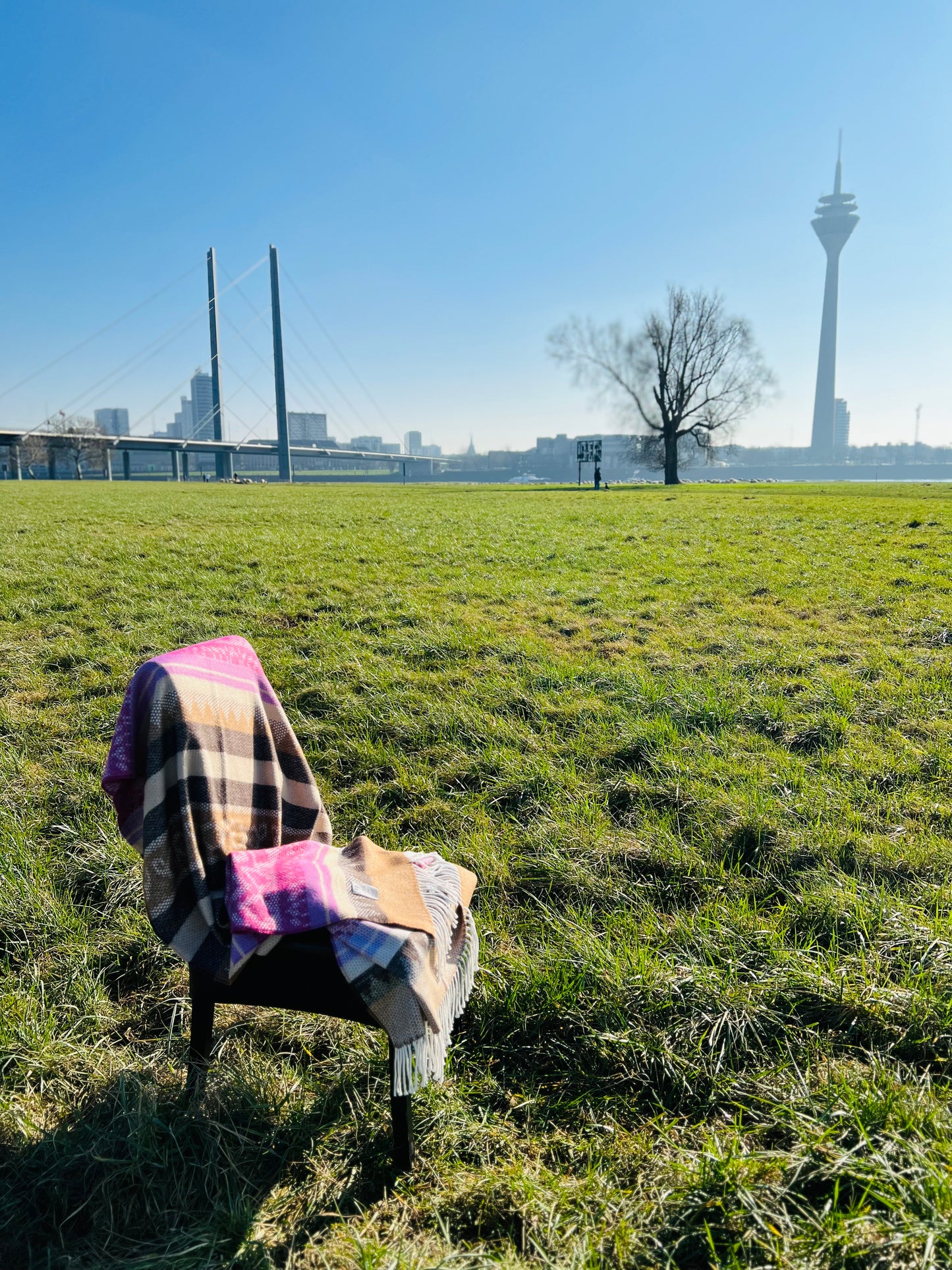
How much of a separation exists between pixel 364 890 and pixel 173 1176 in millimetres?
853

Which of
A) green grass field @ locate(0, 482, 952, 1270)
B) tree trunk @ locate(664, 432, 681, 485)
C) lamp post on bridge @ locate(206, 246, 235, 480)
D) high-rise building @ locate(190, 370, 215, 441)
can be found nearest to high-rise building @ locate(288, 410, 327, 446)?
high-rise building @ locate(190, 370, 215, 441)

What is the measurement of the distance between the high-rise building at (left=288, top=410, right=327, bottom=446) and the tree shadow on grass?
112m

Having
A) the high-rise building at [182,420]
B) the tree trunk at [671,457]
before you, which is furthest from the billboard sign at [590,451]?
the high-rise building at [182,420]

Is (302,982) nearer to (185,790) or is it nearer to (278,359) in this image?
(185,790)

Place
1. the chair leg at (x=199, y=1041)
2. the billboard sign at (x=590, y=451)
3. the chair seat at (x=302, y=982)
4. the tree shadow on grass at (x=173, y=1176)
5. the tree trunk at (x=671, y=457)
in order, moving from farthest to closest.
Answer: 1. the tree trunk at (x=671, y=457)
2. the billboard sign at (x=590, y=451)
3. the chair leg at (x=199, y=1041)
4. the chair seat at (x=302, y=982)
5. the tree shadow on grass at (x=173, y=1176)

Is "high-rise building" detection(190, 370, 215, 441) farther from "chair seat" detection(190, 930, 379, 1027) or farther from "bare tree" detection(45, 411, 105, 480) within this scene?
"chair seat" detection(190, 930, 379, 1027)

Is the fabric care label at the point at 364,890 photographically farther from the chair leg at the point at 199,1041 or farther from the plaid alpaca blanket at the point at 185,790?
the chair leg at the point at 199,1041

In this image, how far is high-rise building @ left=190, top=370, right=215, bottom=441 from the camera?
6906 cm

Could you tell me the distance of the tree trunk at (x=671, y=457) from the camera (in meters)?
46.9

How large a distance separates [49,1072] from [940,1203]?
7.83 feet

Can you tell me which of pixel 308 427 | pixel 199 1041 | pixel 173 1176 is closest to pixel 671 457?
pixel 199 1041

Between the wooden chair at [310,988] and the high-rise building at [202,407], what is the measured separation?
232 feet

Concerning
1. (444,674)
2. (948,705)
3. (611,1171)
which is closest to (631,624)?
(444,674)

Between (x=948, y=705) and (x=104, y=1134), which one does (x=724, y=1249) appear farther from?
(x=948, y=705)
